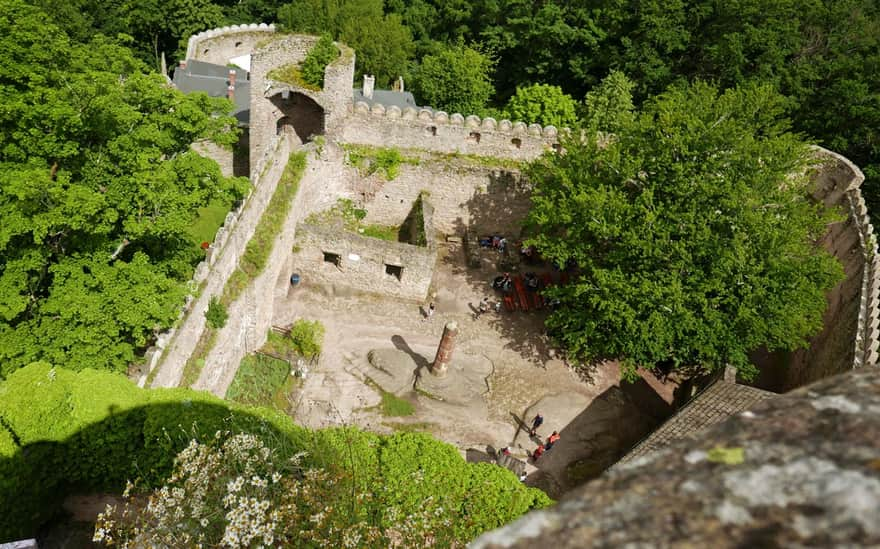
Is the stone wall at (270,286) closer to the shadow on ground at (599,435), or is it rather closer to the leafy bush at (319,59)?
the leafy bush at (319,59)

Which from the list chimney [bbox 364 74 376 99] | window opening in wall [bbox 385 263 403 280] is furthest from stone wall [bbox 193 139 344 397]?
chimney [bbox 364 74 376 99]

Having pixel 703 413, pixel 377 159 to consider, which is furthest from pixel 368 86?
pixel 703 413

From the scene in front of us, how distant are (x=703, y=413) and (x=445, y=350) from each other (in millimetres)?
7958

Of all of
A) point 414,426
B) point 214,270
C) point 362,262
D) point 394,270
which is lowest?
point 414,426

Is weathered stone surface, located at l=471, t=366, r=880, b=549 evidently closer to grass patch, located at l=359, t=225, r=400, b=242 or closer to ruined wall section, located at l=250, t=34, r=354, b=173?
ruined wall section, located at l=250, t=34, r=354, b=173

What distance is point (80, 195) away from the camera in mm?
12047

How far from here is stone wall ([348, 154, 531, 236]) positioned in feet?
81.0

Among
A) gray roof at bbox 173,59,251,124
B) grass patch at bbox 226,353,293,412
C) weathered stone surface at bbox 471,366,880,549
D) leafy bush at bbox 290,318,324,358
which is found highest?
weathered stone surface at bbox 471,366,880,549

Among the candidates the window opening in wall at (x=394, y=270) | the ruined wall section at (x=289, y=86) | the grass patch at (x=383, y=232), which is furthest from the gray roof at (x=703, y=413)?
the ruined wall section at (x=289, y=86)

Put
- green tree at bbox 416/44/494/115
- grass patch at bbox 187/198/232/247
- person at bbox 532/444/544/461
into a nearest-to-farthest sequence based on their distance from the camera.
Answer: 1. person at bbox 532/444/544/461
2. grass patch at bbox 187/198/232/247
3. green tree at bbox 416/44/494/115

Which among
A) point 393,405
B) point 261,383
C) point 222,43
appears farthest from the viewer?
point 222,43

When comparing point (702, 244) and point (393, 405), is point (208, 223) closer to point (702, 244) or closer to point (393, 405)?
point (393, 405)

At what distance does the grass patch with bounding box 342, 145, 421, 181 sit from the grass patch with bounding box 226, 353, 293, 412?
31.5 ft

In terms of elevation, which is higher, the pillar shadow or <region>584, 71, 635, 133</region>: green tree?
<region>584, 71, 635, 133</region>: green tree
